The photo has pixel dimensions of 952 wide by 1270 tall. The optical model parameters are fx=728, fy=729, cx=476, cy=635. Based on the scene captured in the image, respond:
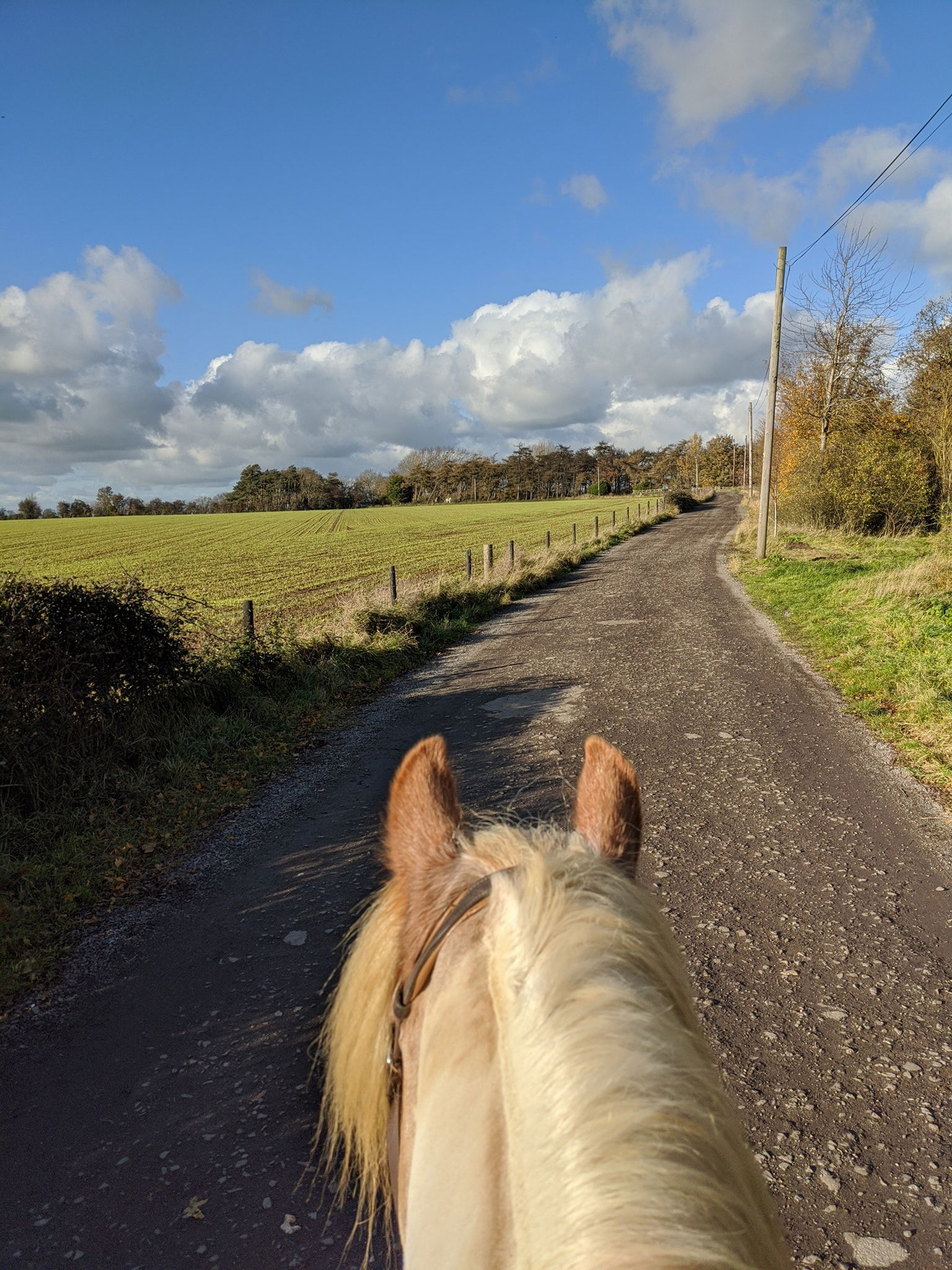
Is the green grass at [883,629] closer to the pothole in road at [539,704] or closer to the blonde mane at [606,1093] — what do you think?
the pothole in road at [539,704]

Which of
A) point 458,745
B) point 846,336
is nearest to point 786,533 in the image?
point 846,336

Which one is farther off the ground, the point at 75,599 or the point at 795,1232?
the point at 75,599

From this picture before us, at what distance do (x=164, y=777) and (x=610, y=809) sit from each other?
16.6 ft

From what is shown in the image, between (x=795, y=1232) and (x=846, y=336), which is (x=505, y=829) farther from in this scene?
(x=846, y=336)

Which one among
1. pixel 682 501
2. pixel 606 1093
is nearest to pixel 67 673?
pixel 606 1093

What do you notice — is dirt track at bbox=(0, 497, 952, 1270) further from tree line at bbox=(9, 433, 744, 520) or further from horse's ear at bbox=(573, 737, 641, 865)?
tree line at bbox=(9, 433, 744, 520)

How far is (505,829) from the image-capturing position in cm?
119

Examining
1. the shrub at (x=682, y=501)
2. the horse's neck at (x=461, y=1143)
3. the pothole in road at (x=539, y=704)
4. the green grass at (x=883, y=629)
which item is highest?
the shrub at (x=682, y=501)

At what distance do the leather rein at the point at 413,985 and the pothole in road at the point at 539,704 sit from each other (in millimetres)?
5763

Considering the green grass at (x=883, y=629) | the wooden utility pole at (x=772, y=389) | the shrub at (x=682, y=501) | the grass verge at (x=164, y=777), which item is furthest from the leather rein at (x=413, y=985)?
the shrub at (x=682, y=501)

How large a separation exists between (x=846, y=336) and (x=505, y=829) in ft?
102

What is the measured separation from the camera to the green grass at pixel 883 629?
6293 millimetres

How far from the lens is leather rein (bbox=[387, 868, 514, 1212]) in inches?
40.9

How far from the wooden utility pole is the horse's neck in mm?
19128
